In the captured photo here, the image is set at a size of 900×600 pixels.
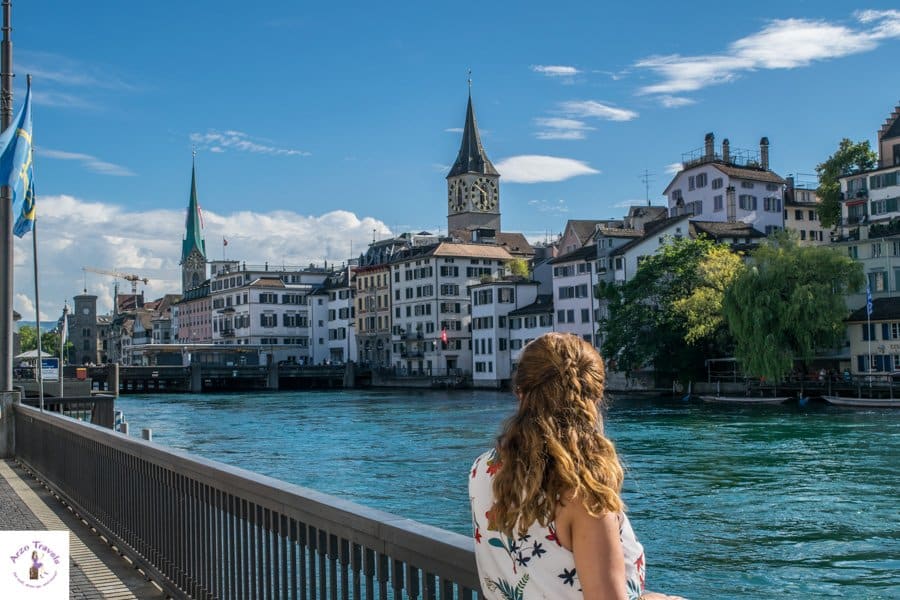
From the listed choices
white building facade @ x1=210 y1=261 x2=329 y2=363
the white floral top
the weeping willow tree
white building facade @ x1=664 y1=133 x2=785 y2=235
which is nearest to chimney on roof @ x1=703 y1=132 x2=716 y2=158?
white building facade @ x1=664 y1=133 x2=785 y2=235

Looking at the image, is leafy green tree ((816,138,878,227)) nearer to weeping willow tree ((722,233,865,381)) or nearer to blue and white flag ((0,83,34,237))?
weeping willow tree ((722,233,865,381))

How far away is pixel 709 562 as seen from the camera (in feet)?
57.5

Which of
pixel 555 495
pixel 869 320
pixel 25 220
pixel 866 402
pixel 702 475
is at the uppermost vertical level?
pixel 25 220

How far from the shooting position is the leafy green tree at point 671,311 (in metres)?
69.3

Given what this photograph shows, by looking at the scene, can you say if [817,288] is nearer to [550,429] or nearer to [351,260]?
[550,429]

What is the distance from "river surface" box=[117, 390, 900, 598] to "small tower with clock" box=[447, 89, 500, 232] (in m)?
101

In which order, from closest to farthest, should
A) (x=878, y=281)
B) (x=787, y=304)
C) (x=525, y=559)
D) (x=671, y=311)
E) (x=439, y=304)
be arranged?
(x=525, y=559)
(x=787, y=304)
(x=878, y=281)
(x=671, y=311)
(x=439, y=304)

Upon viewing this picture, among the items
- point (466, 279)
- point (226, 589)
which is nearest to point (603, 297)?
point (466, 279)

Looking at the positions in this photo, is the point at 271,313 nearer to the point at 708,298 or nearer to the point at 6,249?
the point at 708,298

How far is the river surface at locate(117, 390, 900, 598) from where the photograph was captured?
17250 mm

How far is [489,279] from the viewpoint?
104 metres

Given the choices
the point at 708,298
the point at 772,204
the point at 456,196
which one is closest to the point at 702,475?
the point at 708,298

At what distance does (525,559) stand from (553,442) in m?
0.34

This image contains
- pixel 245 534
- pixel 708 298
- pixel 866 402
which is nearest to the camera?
pixel 245 534
